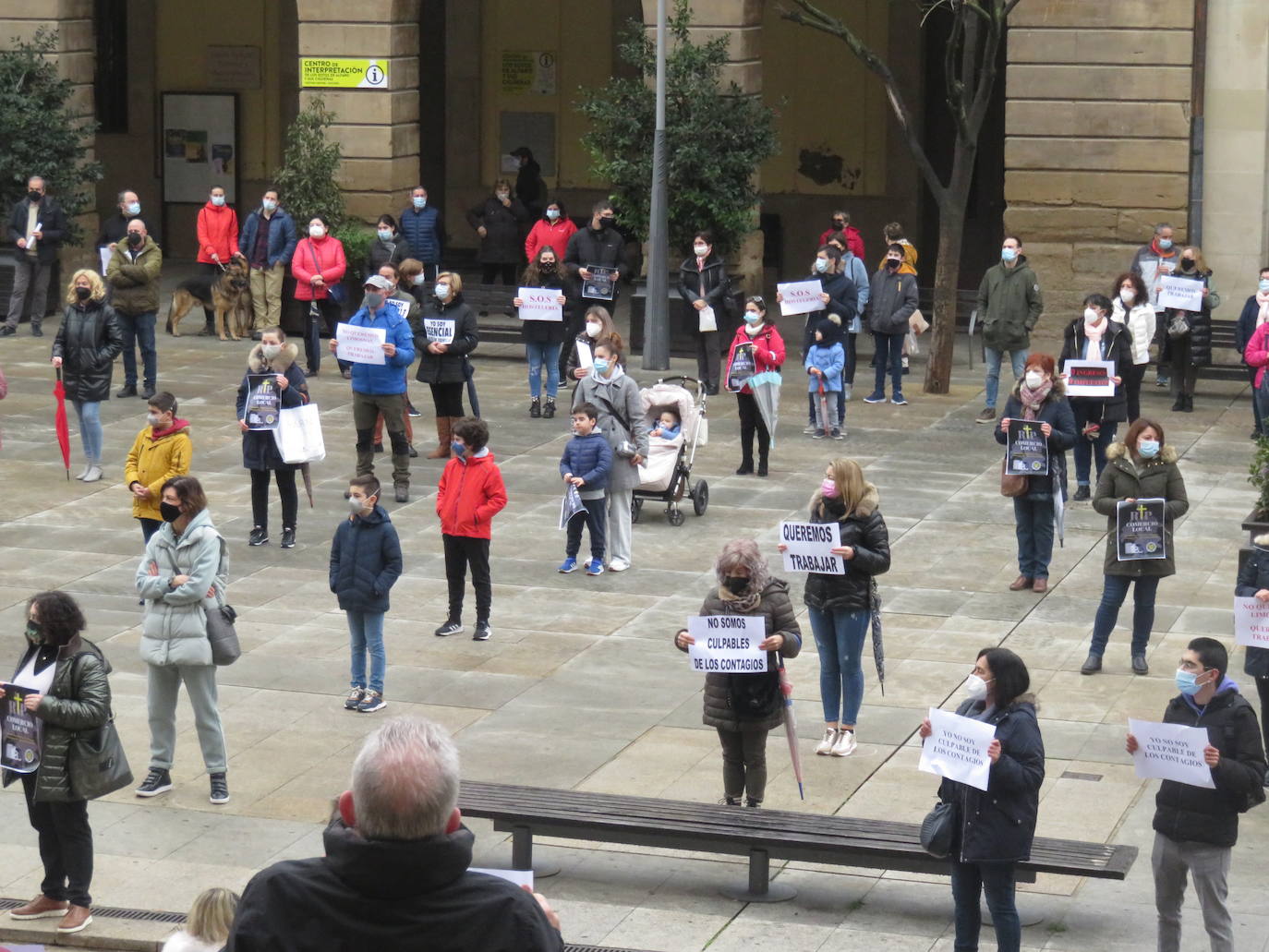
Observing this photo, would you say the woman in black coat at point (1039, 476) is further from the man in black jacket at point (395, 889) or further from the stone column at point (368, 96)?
the stone column at point (368, 96)

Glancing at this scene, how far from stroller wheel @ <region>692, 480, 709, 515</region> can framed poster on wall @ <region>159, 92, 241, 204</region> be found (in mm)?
17432

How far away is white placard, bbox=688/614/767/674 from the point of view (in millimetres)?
9664

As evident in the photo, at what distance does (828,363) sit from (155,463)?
7.03 meters

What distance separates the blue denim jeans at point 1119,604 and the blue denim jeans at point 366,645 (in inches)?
165

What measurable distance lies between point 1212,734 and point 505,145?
24.5 metres

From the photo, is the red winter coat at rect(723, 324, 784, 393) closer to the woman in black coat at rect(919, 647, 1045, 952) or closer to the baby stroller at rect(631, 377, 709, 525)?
the baby stroller at rect(631, 377, 709, 525)

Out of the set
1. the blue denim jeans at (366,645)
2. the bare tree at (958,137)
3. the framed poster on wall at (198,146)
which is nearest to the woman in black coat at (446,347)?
the bare tree at (958,137)

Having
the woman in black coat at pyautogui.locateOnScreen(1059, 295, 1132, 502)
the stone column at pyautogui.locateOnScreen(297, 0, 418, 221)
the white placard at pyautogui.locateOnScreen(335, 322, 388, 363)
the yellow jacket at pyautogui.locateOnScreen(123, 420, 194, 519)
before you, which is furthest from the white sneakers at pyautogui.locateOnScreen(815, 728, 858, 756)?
the stone column at pyautogui.locateOnScreen(297, 0, 418, 221)

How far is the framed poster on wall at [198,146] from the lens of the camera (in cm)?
3228

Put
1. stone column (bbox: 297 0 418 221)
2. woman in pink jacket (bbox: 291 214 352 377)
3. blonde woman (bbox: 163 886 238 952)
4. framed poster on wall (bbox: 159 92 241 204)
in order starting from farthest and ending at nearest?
framed poster on wall (bbox: 159 92 241 204)
stone column (bbox: 297 0 418 221)
woman in pink jacket (bbox: 291 214 352 377)
blonde woman (bbox: 163 886 238 952)

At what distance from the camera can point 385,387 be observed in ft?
55.6

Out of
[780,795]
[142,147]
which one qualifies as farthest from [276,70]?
[780,795]

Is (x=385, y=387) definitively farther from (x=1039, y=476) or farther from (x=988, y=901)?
(x=988, y=901)

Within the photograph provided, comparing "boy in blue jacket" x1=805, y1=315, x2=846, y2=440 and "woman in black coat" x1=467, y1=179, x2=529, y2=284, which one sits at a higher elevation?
"woman in black coat" x1=467, y1=179, x2=529, y2=284
